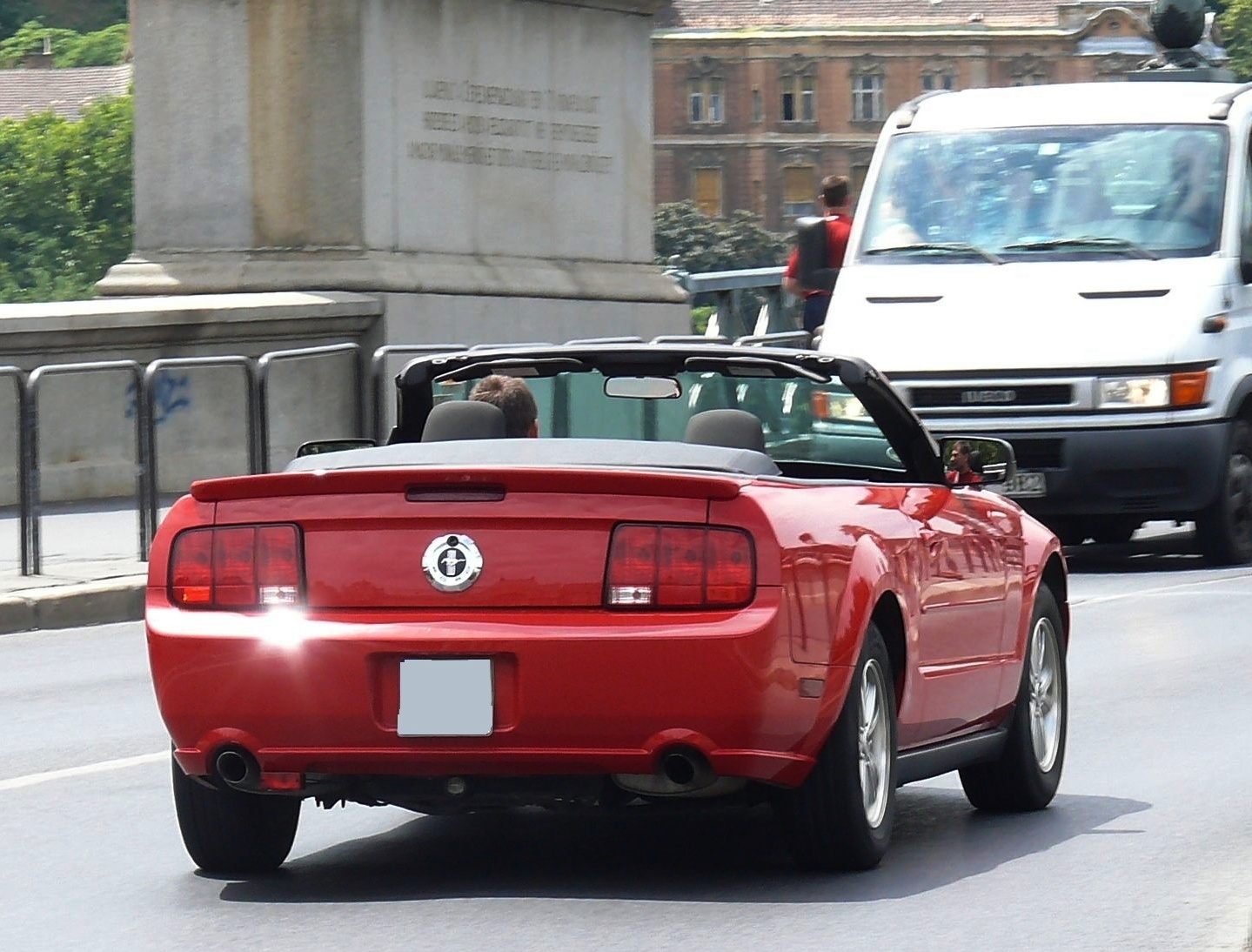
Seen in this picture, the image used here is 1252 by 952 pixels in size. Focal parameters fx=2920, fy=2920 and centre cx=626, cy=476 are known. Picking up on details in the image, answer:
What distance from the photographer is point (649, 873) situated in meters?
6.77

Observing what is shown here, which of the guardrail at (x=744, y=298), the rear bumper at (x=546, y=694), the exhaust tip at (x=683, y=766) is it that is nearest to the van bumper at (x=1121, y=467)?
the guardrail at (x=744, y=298)

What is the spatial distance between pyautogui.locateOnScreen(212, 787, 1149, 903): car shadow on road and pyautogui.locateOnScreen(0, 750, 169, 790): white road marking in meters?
1.43

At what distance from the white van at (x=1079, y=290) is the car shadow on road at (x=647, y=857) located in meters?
7.10

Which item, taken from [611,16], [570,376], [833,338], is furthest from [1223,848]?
[611,16]

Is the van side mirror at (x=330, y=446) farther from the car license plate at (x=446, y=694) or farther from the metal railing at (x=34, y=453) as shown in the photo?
the metal railing at (x=34, y=453)

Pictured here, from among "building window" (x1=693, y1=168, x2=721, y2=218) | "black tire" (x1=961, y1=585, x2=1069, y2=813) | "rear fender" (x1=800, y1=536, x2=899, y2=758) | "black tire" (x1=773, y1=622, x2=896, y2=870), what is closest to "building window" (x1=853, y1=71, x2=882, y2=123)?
"building window" (x1=693, y1=168, x2=721, y2=218)

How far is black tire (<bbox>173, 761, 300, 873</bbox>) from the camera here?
6734 millimetres

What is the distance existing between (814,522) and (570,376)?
1202 millimetres

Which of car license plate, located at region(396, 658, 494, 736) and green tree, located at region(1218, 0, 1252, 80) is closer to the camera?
car license plate, located at region(396, 658, 494, 736)

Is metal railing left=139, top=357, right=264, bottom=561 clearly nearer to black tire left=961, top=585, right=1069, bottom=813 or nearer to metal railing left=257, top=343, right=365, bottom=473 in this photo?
metal railing left=257, top=343, right=365, bottom=473

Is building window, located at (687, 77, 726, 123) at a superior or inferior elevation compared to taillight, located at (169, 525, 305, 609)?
superior

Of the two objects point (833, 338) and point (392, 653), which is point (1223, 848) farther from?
point (833, 338)

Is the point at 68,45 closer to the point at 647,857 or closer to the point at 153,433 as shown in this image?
the point at 153,433

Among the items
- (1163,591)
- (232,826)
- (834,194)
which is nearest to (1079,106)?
(1163,591)
